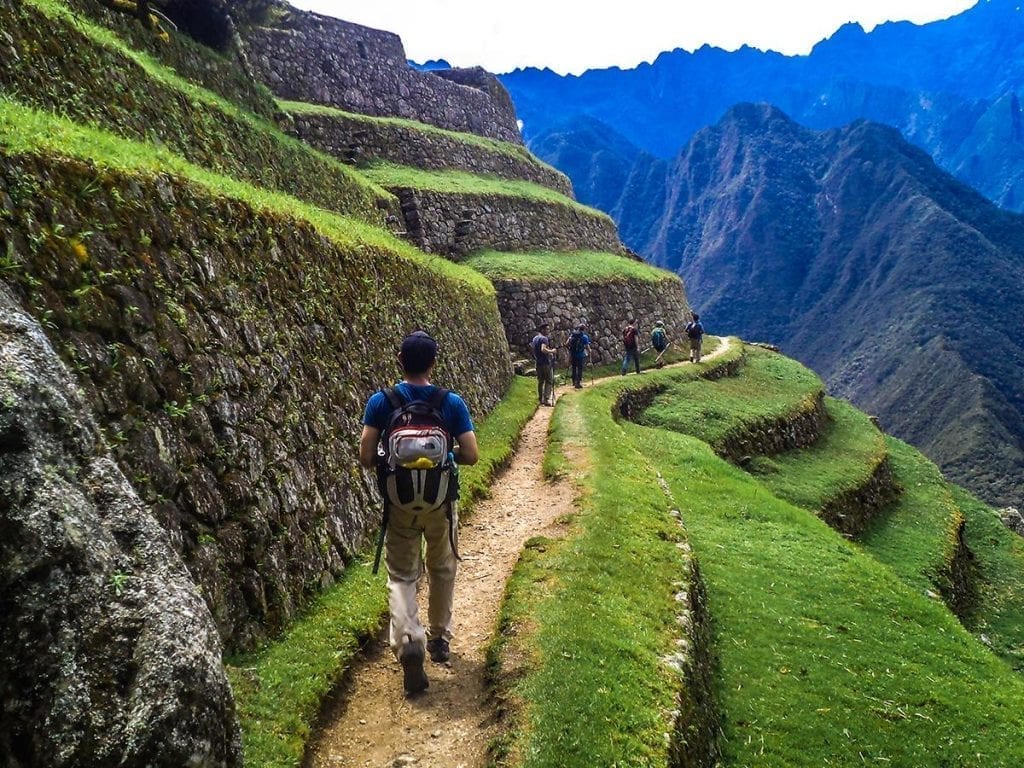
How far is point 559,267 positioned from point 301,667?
114 feet

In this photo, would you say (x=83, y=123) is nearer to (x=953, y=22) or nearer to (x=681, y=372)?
(x=681, y=372)

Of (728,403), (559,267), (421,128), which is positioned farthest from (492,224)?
(728,403)

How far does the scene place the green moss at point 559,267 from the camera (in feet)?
120

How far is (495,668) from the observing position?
7.31 m

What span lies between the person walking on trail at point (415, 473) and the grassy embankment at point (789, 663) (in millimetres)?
1351

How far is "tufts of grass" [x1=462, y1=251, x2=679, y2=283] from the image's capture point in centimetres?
3650

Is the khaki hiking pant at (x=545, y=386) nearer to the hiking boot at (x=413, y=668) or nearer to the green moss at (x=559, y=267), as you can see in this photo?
the green moss at (x=559, y=267)

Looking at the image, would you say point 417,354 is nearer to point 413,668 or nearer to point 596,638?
point 413,668

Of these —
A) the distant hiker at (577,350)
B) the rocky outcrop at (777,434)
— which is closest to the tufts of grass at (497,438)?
the distant hiker at (577,350)

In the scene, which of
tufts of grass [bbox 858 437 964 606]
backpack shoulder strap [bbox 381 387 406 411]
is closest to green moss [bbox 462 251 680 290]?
tufts of grass [bbox 858 437 964 606]

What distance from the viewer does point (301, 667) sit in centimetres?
709

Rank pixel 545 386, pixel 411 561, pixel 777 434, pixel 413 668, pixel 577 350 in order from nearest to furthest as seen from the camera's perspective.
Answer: pixel 413 668, pixel 411 561, pixel 545 386, pixel 577 350, pixel 777 434

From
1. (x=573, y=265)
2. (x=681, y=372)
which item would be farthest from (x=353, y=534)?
(x=573, y=265)

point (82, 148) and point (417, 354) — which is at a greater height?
point (82, 148)
